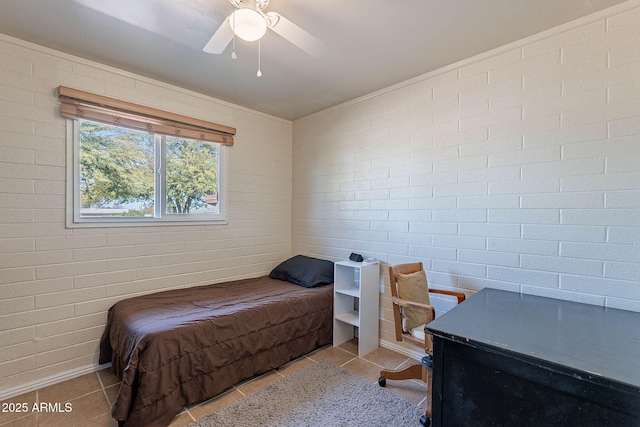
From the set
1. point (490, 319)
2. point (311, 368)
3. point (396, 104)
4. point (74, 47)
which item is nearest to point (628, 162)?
point (490, 319)

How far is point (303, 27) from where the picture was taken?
194cm

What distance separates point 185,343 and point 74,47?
92.3 inches

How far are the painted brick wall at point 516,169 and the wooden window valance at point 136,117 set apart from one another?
1525 millimetres

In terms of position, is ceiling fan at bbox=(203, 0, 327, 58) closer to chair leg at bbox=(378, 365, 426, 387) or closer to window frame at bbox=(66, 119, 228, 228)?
window frame at bbox=(66, 119, 228, 228)

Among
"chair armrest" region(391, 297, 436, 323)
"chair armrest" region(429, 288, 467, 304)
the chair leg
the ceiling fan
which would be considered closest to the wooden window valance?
the ceiling fan

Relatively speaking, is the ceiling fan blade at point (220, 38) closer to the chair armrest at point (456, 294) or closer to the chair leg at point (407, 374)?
the chair armrest at point (456, 294)

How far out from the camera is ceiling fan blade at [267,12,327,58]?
5.02 feet

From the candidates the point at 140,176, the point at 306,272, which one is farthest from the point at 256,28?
the point at 306,272

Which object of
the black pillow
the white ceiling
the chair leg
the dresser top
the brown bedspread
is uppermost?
the white ceiling

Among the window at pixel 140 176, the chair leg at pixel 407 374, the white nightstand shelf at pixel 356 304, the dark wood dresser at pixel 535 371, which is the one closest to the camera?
→ the dark wood dresser at pixel 535 371

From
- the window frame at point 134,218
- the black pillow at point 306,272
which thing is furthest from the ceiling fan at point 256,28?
the black pillow at point 306,272

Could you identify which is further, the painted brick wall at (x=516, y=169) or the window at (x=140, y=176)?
the window at (x=140, y=176)

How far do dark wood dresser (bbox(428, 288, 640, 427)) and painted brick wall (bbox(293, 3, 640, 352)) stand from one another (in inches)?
19.9

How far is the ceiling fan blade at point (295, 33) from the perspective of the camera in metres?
1.53
